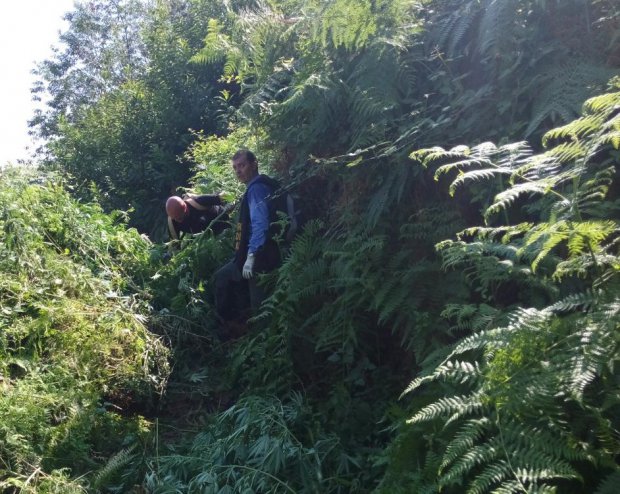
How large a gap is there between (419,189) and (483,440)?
7.46 ft

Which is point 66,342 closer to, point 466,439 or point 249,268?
point 249,268

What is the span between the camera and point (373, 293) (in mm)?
4668

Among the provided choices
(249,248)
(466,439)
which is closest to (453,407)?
(466,439)

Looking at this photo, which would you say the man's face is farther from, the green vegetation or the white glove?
the white glove

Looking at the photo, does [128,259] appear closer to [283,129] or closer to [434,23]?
[283,129]

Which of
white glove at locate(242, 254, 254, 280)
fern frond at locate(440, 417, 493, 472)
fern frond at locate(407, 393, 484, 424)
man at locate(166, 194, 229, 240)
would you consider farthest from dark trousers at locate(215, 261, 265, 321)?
fern frond at locate(440, 417, 493, 472)

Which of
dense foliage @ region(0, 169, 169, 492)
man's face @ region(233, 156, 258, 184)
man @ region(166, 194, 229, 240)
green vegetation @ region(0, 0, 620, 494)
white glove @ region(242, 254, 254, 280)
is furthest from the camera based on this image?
man @ region(166, 194, 229, 240)

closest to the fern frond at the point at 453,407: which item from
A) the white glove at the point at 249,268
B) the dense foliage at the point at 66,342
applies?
the dense foliage at the point at 66,342

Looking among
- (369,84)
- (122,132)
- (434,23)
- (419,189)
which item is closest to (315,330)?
(419,189)

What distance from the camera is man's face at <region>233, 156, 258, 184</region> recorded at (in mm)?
6766

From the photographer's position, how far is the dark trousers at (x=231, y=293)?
22.2ft

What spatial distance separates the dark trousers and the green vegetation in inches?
6.9

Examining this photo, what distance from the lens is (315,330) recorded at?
5.43 meters

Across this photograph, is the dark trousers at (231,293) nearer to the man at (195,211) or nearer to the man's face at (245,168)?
the man's face at (245,168)
